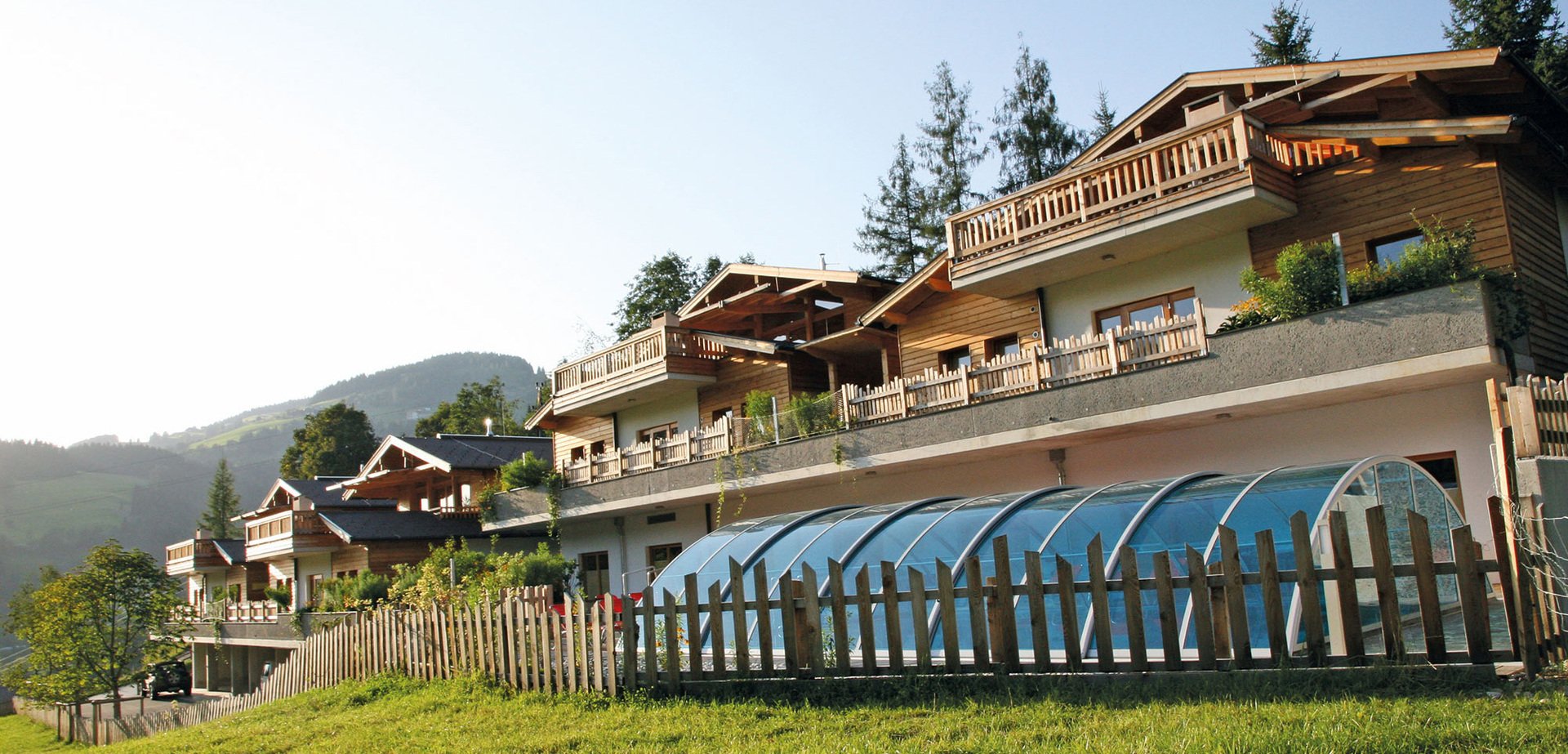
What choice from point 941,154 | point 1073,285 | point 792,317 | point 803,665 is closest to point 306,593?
point 792,317

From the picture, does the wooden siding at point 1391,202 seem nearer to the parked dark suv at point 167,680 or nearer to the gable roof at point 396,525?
the gable roof at point 396,525

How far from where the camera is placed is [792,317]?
31.3 m

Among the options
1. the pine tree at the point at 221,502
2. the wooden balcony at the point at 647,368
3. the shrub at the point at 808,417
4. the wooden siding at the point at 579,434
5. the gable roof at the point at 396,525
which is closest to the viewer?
the shrub at the point at 808,417

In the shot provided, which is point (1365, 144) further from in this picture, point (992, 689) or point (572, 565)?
point (572, 565)

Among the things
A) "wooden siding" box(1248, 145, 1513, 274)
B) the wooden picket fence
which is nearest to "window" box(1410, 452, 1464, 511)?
"wooden siding" box(1248, 145, 1513, 274)

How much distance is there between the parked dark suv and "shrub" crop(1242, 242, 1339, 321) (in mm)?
46947

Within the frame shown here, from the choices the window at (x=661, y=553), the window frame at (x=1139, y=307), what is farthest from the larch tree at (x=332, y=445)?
the window frame at (x=1139, y=307)

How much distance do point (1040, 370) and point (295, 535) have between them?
99.9 feet

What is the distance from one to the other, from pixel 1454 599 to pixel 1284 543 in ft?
4.05

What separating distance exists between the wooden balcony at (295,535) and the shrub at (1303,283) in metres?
33.5

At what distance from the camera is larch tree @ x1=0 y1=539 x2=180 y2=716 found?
31.7 meters

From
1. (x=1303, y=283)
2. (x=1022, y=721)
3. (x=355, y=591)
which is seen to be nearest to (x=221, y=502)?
(x=355, y=591)

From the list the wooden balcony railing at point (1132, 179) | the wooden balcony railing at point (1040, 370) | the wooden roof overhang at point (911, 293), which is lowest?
the wooden balcony railing at point (1040, 370)

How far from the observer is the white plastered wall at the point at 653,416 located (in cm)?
3116
